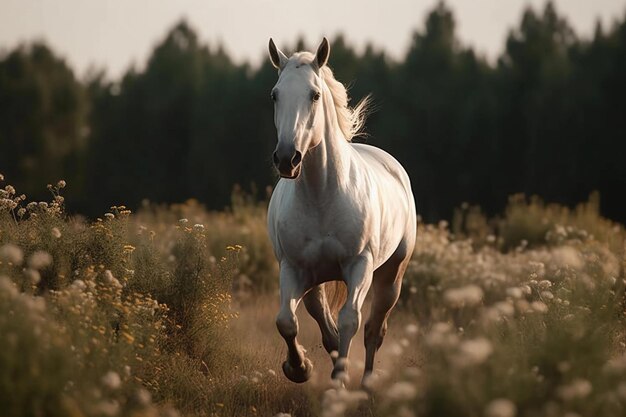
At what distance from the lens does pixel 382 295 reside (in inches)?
327

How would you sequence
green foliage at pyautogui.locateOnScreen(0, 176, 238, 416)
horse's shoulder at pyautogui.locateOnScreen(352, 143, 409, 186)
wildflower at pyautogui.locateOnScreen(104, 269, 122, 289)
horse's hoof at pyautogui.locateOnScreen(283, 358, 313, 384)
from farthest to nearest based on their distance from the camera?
horse's shoulder at pyautogui.locateOnScreen(352, 143, 409, 186) < horse's hoof at pyautogui.locateOnScreen(283, 358, 313, 384) < wildflower at pyautogui.locateOnScreen(104, 269, 122, 289) < green foliage at pyautogui.locateOnScreen(0, 176, 238, 416)

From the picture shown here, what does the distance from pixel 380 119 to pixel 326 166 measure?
2184 centimetres

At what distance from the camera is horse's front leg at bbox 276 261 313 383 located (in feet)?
21.2

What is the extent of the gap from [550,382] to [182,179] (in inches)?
1104

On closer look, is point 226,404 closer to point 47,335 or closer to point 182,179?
point 47,335

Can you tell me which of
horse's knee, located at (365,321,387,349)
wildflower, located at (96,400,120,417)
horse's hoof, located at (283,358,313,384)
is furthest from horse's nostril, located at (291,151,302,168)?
horse's knee, located at (365,321,387,349)

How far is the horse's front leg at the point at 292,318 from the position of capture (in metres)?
6.46

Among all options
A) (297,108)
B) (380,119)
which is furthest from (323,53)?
(380,119)

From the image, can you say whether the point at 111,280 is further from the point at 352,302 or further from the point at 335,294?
the point at 335,294

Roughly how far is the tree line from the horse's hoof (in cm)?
1782

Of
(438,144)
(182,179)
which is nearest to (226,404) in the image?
(438,144)

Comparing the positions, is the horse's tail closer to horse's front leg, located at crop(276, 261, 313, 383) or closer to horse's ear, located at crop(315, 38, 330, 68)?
horse's front leg, located at crop(276, 261, 313, 383)

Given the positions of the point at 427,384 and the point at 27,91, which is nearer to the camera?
the point at 427,384

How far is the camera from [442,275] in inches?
494
